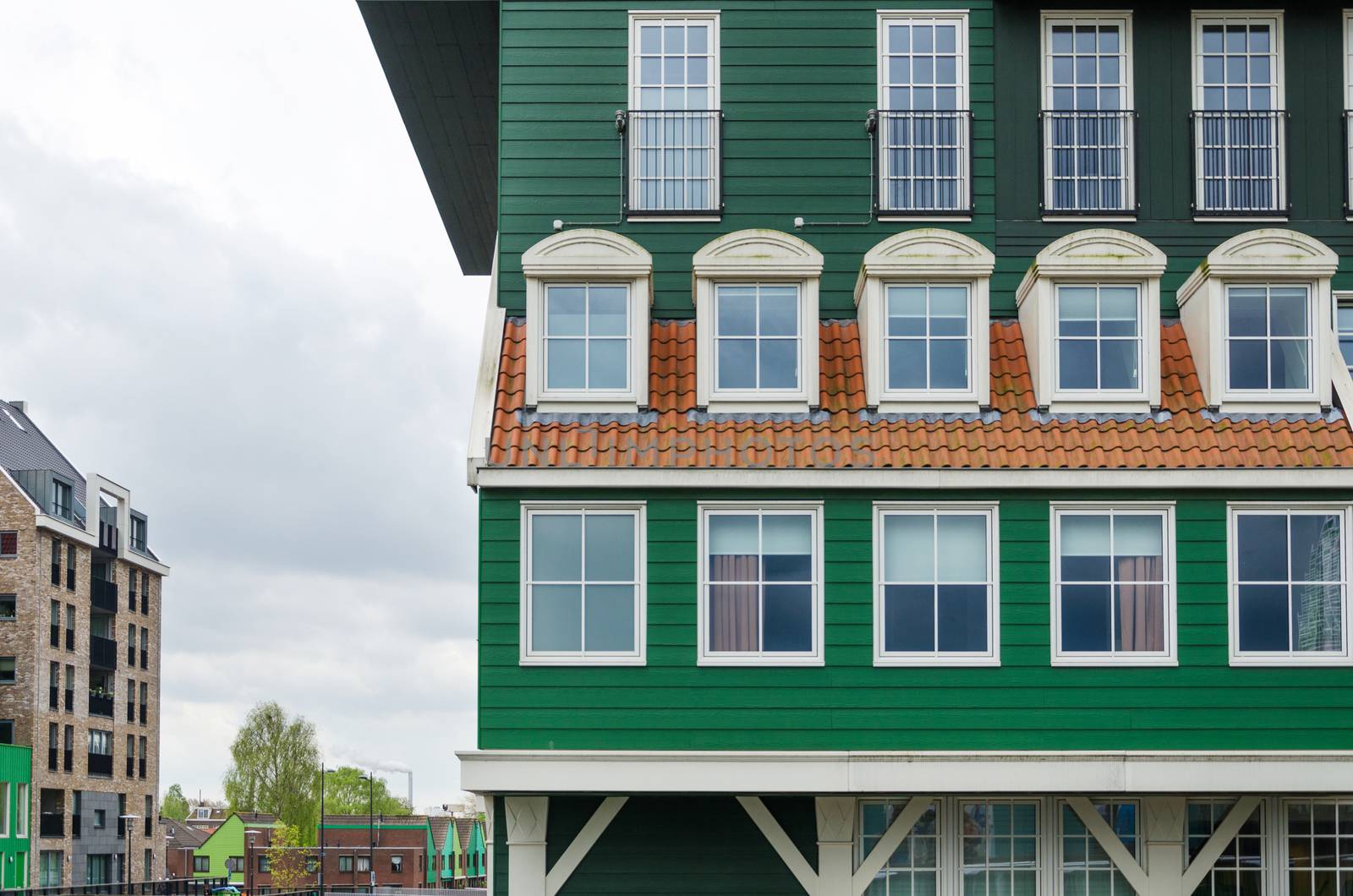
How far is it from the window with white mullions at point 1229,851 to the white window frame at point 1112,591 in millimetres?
1846

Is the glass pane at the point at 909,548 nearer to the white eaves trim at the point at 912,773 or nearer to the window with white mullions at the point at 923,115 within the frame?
the white eaves trim at the point at 912,773

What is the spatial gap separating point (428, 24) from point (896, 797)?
11.6m

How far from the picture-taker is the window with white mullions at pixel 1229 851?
18.5 metres

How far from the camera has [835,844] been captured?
18359mm

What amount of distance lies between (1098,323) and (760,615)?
511 cm

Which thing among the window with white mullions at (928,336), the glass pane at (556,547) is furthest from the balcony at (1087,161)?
the glass pane at (556,547)

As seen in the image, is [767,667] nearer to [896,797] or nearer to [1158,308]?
[896,797]

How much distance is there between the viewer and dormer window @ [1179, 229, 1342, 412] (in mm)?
18906

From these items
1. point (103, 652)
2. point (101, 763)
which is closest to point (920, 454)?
point (101, 763)

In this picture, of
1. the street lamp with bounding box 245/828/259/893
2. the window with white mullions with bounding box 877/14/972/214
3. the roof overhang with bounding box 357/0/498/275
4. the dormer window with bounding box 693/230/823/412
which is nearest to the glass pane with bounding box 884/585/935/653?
the dormer window with bounding box 693/230/823/412

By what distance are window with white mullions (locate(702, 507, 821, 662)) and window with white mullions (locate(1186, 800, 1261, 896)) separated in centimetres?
463

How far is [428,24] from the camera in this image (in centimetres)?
2234

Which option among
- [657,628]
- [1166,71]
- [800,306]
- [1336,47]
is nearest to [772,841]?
[657,628]

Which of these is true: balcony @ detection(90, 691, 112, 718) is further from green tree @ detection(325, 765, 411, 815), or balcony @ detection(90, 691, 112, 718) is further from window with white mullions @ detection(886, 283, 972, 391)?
window with white mullions @ detection(886, 283, 972, 391)
